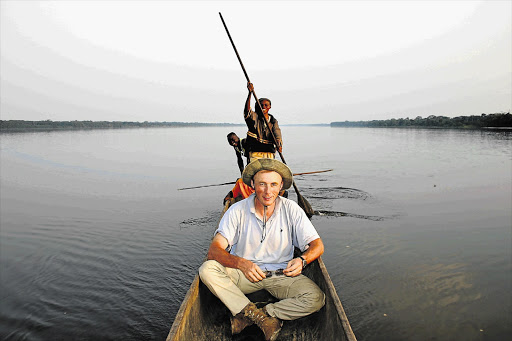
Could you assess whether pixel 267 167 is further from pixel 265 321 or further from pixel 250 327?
pixel 250 327

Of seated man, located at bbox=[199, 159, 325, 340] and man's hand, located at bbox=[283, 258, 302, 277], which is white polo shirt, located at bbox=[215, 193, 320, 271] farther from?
man's hand, located at bbox=[283, 258, 302, 277]

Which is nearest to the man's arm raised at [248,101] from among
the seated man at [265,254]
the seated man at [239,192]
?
the seated man at [239,192]

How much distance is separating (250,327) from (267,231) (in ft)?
2.87

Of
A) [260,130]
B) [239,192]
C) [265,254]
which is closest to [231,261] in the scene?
[265,254]

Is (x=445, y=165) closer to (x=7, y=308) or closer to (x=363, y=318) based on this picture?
(x=363, y=318)

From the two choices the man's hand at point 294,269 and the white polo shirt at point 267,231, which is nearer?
the man's hand at point 294,269

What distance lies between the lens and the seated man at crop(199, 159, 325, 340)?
2439 mm

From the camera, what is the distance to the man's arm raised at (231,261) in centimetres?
232

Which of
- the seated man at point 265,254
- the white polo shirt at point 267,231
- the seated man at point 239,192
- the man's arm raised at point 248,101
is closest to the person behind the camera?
the seated man at point 265,254

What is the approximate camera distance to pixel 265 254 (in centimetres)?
265

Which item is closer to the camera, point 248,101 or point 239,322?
point 239,322

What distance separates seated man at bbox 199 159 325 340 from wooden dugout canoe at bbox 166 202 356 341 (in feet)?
0.45

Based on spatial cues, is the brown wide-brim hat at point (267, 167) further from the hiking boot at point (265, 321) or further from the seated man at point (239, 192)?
the seated man at point (239, 192)

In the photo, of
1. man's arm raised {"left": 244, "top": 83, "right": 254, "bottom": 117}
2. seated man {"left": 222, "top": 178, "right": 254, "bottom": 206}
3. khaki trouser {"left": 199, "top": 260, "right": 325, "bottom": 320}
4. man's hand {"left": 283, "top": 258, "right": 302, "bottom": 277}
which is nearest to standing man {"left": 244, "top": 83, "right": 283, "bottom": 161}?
man's arm raised {"left": 244, "top": 83, "right": 254, "bottom": 117}
